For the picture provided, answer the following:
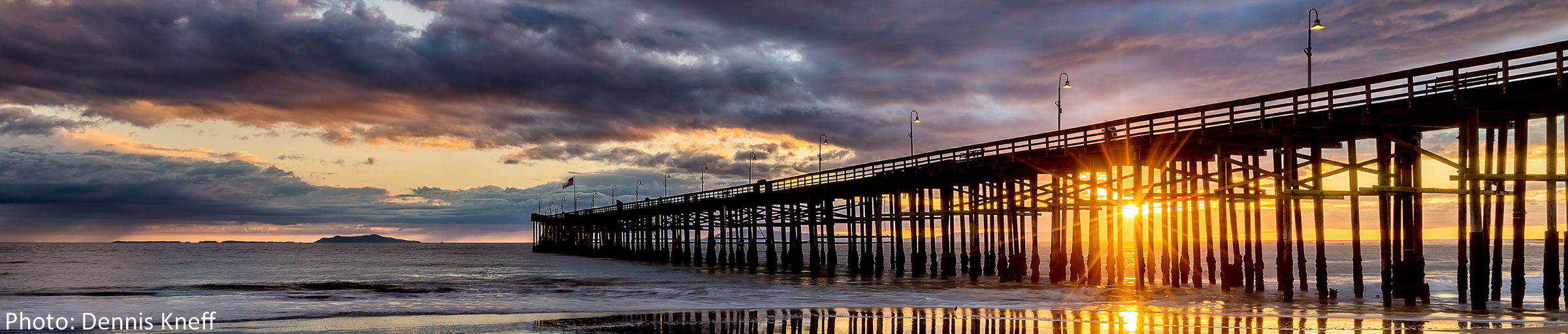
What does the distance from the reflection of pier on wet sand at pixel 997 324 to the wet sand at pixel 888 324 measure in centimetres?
2

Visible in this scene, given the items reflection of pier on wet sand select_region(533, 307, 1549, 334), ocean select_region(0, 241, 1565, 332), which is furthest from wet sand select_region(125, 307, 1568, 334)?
ocean select_region(0, 241, 1565, 332)

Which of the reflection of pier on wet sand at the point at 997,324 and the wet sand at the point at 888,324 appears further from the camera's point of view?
the wet sand at the point at 888,324

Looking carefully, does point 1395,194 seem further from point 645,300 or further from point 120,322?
point 120,322

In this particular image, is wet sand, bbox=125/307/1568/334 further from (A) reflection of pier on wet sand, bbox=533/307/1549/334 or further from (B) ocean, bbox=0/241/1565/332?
(B) ocean, bbox=0/241/1565/332

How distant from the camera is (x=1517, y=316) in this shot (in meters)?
19.2

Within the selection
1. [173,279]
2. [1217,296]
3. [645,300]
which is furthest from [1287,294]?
[173,279]

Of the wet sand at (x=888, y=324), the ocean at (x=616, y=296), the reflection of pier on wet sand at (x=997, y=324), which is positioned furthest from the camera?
the ocean at (x=616, y=296)

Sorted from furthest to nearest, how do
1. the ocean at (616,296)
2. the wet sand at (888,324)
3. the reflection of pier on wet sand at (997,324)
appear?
the ocean at (616,296)
the wet sand at (888,324)
the reflection of pier on wet sand at (997,324)

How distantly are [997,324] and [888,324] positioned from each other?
197cm

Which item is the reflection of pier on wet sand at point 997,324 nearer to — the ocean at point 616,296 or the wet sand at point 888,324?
the wet sand at point 888,324

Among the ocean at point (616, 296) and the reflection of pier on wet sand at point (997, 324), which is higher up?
the reflection of pier on wet sand at point (997, 324)

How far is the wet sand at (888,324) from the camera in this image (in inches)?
Result: 667

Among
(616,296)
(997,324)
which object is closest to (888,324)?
(997,324)

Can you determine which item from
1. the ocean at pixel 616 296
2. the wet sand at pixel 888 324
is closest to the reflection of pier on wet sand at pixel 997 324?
the wet sand at pixel 888 324
